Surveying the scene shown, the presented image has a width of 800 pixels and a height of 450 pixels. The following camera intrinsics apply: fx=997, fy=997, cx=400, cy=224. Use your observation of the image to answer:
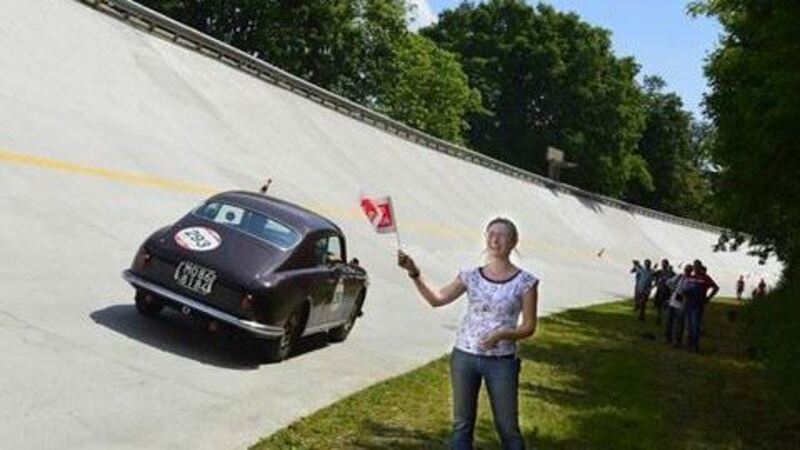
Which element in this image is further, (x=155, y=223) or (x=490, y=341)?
(x=155, y=223)

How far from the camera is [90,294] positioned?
11.4m

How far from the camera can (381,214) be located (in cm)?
731

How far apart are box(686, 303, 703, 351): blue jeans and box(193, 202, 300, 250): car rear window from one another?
37.8 ft

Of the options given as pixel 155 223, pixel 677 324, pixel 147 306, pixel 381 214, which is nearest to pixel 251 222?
pixel 147 306

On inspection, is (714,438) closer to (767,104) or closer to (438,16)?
(767,104)

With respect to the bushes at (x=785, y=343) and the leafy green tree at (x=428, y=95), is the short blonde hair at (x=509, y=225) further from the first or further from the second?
the leafy green tree at (x=428, y=95)

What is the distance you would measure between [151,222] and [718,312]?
25405 mm

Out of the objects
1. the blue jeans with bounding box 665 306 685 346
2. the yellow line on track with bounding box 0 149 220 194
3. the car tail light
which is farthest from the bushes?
the yellow line on track with bounding box 0 149 220 194

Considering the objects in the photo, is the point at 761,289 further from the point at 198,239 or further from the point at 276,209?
the point at 198,239

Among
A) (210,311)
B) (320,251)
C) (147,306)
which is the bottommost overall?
(147,306)

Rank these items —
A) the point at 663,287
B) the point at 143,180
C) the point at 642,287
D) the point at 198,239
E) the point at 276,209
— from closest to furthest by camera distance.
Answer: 1. the point at 198,239
2. the point at 276,209
3. the point at 143,180
4. the point at 663,287
5. the point at 642,287

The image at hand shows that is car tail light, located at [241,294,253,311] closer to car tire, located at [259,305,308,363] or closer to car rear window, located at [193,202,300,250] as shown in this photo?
car tire, located at [259,305,308,363]

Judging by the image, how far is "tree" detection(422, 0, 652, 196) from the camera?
90.2m

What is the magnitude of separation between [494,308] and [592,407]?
19.6ft
